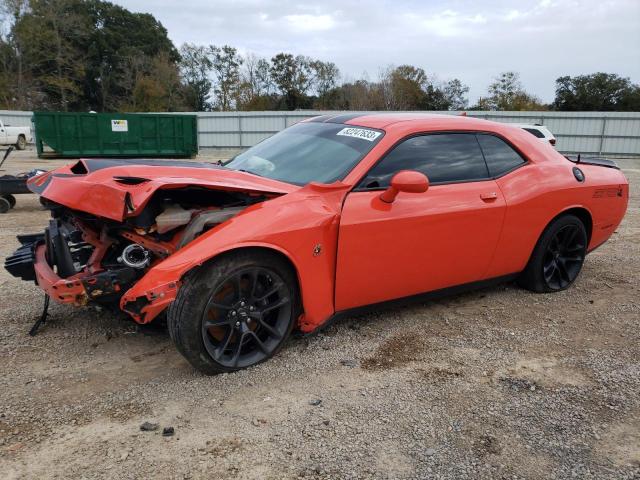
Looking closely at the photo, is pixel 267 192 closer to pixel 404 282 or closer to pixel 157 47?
pixel 404 282

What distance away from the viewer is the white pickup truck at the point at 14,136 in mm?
23094

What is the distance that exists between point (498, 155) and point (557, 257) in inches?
49.1

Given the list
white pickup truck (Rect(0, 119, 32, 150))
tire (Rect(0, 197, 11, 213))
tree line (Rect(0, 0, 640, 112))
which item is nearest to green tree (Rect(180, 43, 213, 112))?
tree line (Rect(0, 0, 640, 112))

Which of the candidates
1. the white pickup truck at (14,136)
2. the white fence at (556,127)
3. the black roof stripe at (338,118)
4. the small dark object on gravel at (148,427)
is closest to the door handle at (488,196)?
the black roof stripe at (338,118)

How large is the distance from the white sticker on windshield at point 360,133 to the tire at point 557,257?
6.13 ft

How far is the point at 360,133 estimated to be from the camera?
355 cm

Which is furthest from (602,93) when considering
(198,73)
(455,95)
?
(198,73)

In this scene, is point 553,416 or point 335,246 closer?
point 553,416

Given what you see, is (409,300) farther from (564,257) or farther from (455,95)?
(455,95)

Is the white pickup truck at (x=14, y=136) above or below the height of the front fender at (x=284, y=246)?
above

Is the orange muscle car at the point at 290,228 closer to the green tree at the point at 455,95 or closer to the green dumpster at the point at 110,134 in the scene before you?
the green dumpster at the point at 110,134

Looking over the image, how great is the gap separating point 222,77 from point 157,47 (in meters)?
8.12

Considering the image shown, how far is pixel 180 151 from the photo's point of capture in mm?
21953

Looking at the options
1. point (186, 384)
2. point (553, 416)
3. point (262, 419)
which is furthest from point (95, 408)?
point (553, 416)
